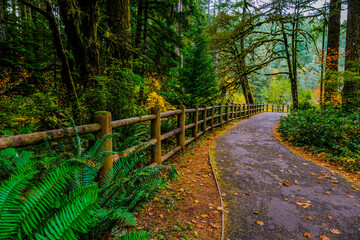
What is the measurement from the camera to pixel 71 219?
3.44 feet

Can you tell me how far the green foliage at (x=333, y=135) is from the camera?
506 cm

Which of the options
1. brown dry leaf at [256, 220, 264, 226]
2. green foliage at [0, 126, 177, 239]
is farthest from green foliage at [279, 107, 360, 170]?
green foliage at [0, 126, 177, 239]

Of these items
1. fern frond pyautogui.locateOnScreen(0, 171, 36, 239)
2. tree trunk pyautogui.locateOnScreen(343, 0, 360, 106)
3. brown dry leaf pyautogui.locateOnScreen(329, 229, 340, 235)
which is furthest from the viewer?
tree trunk pyautogui.locateOnScreen(343, 0, 360, 106)

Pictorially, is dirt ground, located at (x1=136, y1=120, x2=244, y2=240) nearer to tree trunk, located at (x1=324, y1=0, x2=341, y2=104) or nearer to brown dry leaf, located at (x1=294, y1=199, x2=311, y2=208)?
brown dry leaf, located at (x1=294, y1=199, x2=311, y2=208)

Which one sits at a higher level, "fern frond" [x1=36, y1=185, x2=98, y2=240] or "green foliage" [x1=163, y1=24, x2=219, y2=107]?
"green foliage" [x1=163, y1=24, x2=219, y2=107]

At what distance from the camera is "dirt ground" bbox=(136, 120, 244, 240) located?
8.12 feet

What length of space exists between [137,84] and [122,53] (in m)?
2.05

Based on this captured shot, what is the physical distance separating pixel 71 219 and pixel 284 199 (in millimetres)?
3315

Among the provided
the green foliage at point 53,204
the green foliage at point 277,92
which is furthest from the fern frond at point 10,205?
the green foliage at point 277,92

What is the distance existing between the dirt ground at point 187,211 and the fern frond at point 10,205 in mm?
1626

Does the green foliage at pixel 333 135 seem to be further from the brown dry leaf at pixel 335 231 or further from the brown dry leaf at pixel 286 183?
the brown dry leaf at pixel 335 231

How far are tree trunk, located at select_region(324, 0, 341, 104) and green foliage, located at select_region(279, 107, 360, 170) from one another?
110cm

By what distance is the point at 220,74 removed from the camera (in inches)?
511

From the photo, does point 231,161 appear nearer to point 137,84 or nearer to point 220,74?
point 137,84
